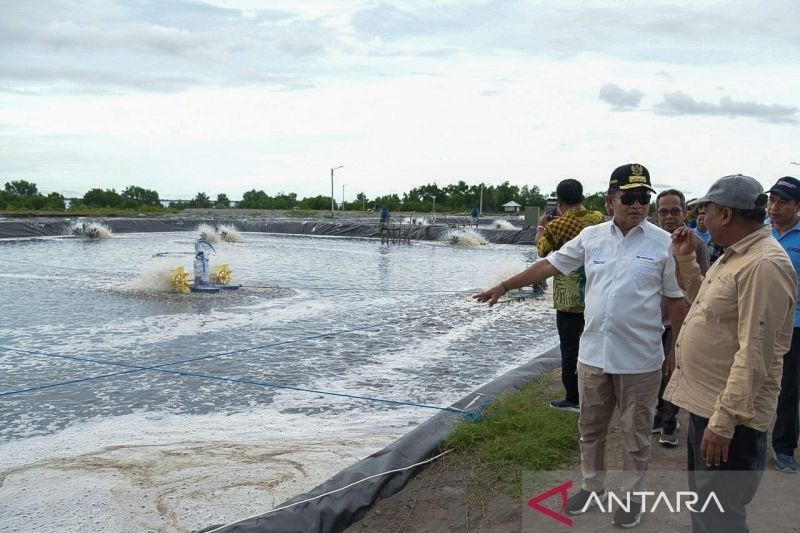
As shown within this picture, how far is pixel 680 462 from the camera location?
4.28 meters

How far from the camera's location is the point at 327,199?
7406 cm

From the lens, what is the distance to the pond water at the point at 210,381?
13.9 feet

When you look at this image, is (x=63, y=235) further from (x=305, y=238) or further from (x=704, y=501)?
(x=704, y=501)

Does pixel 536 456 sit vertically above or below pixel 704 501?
below

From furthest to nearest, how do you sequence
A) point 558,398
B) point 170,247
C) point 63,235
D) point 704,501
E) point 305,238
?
point 305,238, point 63,235, point 170,247, point 558,398, point 704,501

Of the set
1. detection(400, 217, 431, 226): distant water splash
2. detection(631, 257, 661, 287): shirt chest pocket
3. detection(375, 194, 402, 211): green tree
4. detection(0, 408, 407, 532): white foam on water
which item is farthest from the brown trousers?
detection(375, 194, 402, 211): green tree

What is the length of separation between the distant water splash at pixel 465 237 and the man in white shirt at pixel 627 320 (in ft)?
84.2

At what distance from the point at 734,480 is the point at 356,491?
77.1 inches

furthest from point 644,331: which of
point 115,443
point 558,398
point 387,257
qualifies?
point 387,257

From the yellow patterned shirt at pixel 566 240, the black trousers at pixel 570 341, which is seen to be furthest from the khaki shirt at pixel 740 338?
the black trousers at pixel 570 341

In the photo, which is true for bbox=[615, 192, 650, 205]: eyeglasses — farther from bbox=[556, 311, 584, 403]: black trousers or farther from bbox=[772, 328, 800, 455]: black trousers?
bbox=[556, 311, 584, 403]: black trousers

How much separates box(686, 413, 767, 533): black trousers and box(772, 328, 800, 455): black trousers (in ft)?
5.67

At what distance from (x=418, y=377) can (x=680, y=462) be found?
315 cm

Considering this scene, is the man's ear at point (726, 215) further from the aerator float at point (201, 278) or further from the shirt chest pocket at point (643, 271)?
the aerator float at point (201, 278)
